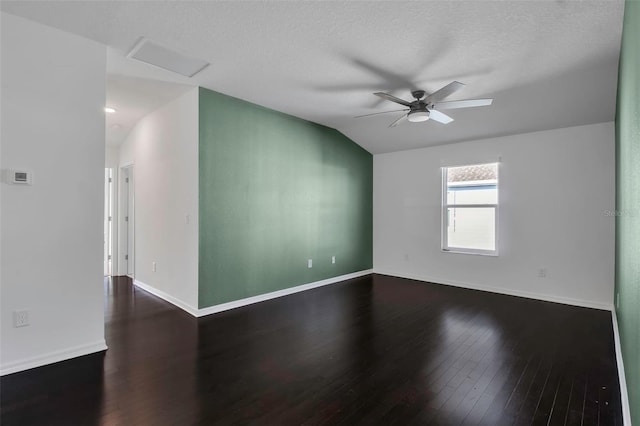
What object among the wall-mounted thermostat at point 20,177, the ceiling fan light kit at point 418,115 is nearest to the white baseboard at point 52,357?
the wall-mounted thermostat at point 20,177

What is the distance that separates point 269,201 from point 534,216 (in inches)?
152

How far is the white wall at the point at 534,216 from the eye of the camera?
405 centimetres

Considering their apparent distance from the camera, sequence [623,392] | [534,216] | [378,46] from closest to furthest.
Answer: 1. [623,392]
2. [378,46]
3. [534,216]

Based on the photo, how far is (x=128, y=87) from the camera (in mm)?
3619

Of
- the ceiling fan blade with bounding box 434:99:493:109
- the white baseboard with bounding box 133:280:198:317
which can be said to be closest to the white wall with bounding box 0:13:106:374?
the white baseboard with bounding box 133:280:198:317

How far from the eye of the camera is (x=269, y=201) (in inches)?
173

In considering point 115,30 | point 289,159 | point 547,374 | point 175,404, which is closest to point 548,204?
point 547,374

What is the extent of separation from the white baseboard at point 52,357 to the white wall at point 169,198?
1.08 m

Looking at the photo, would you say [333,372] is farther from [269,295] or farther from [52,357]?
[52,357]

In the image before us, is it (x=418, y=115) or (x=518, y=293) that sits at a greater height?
(x=418, y=115)

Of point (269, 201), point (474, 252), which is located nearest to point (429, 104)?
point (269, 201)

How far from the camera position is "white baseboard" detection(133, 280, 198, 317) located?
3.71 meters

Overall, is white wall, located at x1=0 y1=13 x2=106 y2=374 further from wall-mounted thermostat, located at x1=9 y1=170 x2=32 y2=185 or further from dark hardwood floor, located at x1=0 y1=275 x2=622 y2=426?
dark hardwood floor, located at x1=0 y1=275 x2=622 y2=426

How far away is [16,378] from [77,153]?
→ 69.5 inches
